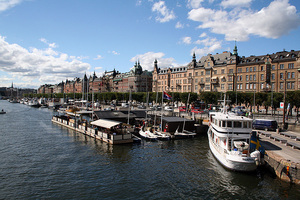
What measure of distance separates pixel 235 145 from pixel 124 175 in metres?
14.3

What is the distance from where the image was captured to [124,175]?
2598 centimetres

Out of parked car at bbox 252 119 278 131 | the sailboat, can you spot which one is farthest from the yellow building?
parked car at bbox 252 119 278 131

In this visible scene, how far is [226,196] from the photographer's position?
70.6ft

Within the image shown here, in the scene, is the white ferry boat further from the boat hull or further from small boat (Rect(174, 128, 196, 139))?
small boat (Rect(174, 128, 196, 139))

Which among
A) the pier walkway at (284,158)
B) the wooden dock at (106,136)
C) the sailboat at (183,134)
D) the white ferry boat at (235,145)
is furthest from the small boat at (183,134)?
the pier walkway at (284,158)

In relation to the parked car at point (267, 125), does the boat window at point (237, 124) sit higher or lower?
higher

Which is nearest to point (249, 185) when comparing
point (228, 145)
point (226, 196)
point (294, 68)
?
point (226, 196)

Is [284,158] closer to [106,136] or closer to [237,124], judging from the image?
[237,124]

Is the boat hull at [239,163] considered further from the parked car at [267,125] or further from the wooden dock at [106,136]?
the parked car at [267,125]

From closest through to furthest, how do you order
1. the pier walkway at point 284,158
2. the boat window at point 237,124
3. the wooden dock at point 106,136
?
the pier walkway at point 284,158 → the boat window at point 237,124 → the wooden dock at point 106,136

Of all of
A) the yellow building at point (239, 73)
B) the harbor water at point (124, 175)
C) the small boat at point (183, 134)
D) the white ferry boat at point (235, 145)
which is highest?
the yellow building at point (239, 73)

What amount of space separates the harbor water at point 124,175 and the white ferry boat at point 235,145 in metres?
1.25

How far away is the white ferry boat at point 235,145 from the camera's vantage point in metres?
25.9

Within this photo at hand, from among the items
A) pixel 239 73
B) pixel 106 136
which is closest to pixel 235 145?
pixel 106 136
